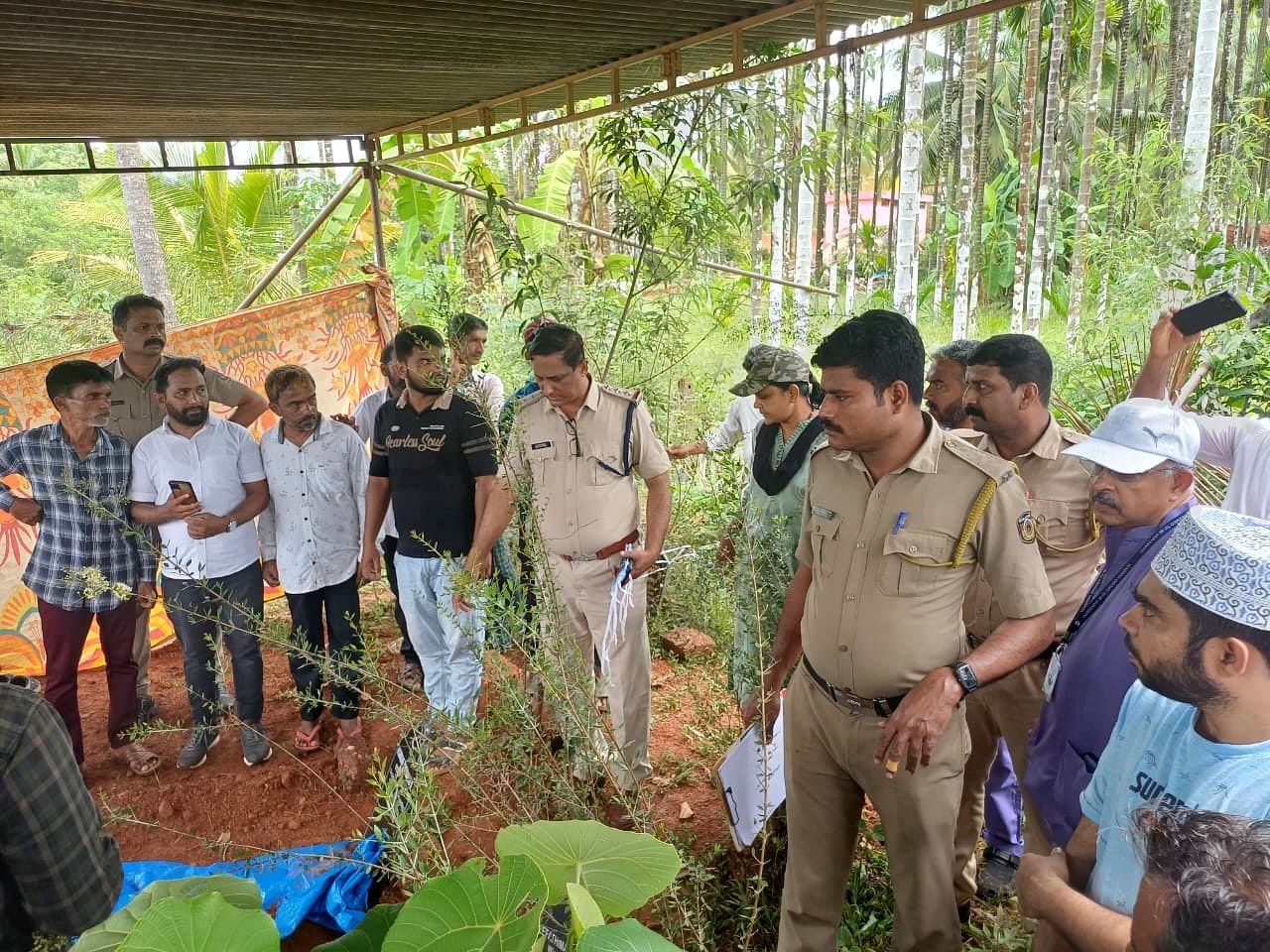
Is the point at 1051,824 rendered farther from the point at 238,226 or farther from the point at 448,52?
the point at 238,226

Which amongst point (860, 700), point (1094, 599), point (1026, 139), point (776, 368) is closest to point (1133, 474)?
point (1094, 599)

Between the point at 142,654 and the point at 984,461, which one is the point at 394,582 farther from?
the point at 984,461

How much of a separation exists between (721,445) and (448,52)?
2.42m

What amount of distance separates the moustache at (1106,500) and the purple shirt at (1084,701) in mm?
72

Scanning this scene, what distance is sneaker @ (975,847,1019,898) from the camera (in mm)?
2799

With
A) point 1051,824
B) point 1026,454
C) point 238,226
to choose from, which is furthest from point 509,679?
point 238,226

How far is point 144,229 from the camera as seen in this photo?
37.0ft

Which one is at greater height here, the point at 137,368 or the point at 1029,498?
the point at 137,368

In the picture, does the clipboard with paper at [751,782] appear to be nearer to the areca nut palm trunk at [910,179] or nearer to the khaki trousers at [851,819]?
the khaki trousers at [851,819]

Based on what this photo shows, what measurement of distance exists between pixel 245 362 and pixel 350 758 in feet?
10.4

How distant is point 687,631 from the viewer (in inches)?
200

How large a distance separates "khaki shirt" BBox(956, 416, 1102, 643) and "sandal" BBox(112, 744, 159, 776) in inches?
147

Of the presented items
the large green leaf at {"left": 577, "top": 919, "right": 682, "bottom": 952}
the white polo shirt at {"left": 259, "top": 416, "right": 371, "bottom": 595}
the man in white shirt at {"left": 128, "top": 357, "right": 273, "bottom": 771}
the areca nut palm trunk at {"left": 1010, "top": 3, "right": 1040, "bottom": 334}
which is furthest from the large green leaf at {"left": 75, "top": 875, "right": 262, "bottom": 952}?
the areca nut palm trunk at {"left": 1010, "top": 3, "right": 1040, "bottom": 334}

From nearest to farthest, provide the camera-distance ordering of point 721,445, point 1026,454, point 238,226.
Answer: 1. point 1026,454
2. point 721,445
3. point 238,226
